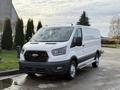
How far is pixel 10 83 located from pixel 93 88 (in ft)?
9.81

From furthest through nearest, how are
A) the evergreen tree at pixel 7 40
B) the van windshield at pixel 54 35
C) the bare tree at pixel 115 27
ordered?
the bare tree at pixel 115 27, the evergreen tree at pixel 7 40, the van windshield at pixel 54 35

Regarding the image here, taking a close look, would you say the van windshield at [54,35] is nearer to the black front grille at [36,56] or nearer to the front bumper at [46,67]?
the black front grille at [36,56]

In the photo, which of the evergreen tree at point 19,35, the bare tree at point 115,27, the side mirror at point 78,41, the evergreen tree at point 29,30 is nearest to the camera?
the side mirror at point 78,41

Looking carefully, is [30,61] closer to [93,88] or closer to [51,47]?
[51,47]

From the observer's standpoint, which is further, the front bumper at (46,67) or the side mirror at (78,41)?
the side mirror at (78,41)

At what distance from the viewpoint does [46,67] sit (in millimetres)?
11250

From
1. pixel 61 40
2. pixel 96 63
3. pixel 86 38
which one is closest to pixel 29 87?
pixel 61 40

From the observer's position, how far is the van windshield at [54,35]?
1236 centimetres

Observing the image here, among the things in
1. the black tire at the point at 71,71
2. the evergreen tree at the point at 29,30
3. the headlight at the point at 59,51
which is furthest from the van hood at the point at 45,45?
the evergreen tree at the point at 29,30

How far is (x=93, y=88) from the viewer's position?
34.5ft

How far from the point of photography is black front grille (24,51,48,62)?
11.4 meters

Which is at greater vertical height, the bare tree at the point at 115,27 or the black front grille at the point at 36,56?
the black front grille at the point at 36,56

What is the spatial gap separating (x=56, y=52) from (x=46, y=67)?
0.69 meters

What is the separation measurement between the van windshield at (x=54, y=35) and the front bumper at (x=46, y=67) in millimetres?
1168
